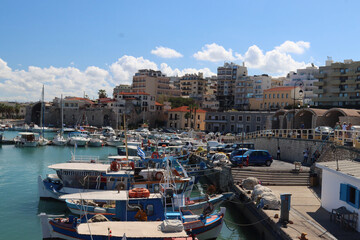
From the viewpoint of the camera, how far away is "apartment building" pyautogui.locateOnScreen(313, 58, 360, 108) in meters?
71.6

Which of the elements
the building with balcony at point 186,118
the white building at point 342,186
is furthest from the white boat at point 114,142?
the white building at point 342,186

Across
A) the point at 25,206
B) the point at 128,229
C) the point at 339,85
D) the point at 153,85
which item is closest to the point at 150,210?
the point at 128,229

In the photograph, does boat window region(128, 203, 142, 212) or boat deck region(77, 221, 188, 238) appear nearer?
boat deck region(77, 221, 188, 238)

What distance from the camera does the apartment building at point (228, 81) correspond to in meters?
126

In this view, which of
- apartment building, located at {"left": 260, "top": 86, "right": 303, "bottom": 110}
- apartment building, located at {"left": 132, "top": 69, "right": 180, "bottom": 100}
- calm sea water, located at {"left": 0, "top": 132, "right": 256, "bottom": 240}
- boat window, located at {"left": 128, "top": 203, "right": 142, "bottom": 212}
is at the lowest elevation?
calm sea water, located at {"left": 0, "top": 132, "right": 256, "bottom": 240}

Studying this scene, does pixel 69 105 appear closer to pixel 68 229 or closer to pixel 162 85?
pixel 162 85

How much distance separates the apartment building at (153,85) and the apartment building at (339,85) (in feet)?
220

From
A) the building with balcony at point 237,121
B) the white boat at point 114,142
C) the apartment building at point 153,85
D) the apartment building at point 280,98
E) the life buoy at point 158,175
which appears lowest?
the white boat at point 114,142

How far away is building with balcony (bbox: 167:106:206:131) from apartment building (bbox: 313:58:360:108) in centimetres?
3470

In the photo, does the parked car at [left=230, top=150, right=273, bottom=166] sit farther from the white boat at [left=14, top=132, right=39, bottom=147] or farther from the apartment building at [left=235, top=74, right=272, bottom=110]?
the apartment building at [left=235, top=74, right=272, bottom=110]

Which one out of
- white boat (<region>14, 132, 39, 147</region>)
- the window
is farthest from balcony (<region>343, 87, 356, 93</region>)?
white boat (<region>14, 132, 39, 147</region>)

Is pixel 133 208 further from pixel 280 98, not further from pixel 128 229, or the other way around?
pixel 280 98

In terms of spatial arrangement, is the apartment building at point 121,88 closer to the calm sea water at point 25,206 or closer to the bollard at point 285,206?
the calm sea water at point 25,206

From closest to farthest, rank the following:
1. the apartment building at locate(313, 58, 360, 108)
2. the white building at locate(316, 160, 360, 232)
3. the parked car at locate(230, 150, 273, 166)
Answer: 1. the white building at locate(316, 160, 360, 232)
2. the parked car at locate(230, 150, 273, 166)
3. the apartment building at locate(313, 58, 360, 108)
